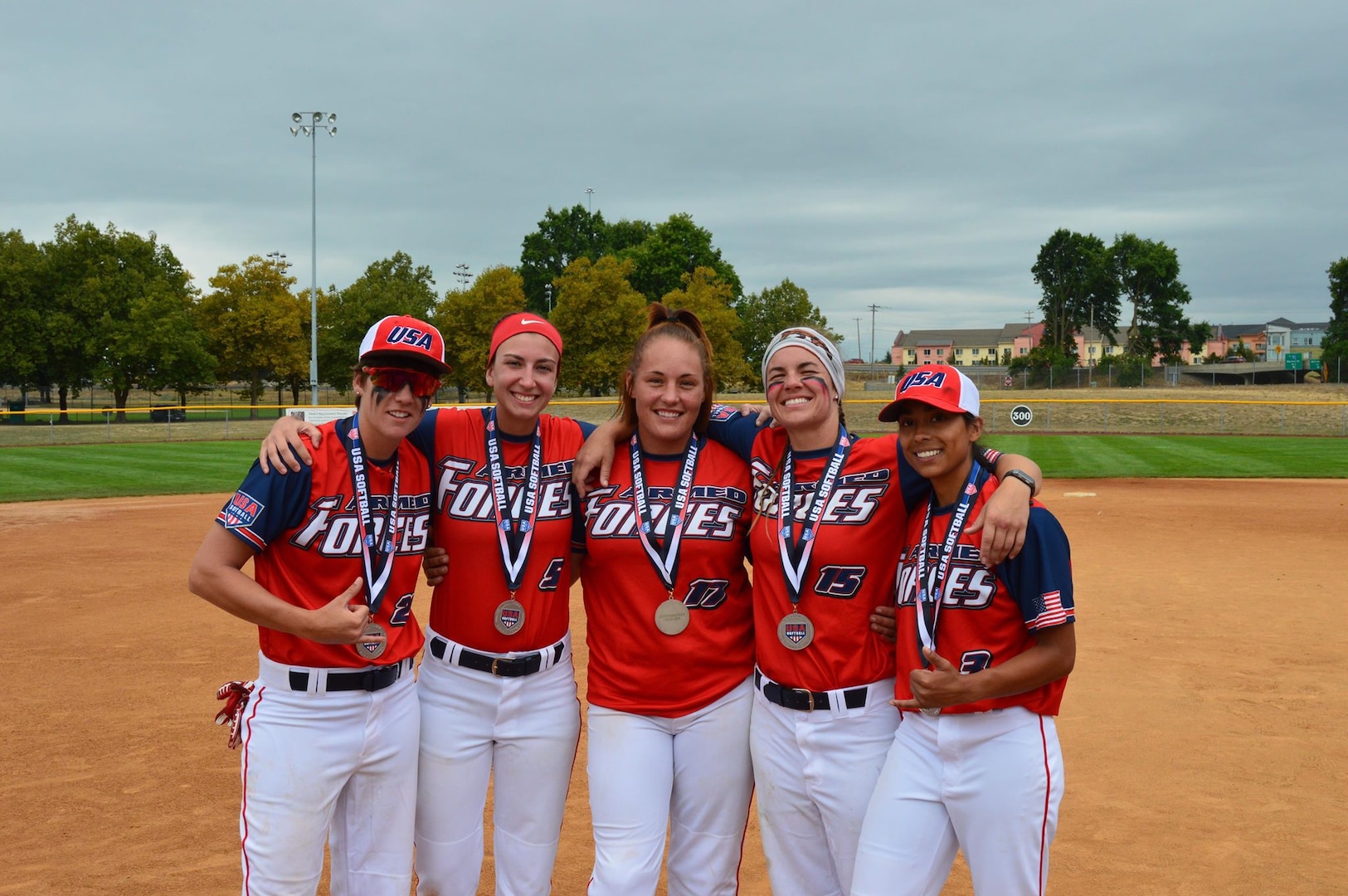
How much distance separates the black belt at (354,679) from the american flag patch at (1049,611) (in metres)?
2.25

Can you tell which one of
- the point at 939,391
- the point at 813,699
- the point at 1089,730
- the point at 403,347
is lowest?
the point at 1089,730

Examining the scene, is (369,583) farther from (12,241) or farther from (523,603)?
(12,241)

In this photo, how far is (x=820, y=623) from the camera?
11.3 feet

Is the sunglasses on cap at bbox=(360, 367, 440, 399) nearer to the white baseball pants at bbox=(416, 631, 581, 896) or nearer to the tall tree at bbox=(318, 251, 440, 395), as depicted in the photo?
the white baseball pants at bbox=(416, 631, 581, 896)

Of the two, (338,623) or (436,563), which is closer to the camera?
(338,623)

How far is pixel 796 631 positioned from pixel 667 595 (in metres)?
0.51

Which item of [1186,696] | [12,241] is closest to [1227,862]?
[1186,696]

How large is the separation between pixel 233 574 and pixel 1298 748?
645 centimetres

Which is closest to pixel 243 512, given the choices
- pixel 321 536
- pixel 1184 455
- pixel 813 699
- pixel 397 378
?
pixel 321 536

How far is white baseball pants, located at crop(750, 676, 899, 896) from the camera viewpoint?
3.32 meters

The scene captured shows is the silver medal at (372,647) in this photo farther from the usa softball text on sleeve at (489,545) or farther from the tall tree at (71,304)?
the tall tree at (71,304)

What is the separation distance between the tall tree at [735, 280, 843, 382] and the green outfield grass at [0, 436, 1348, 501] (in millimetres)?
23975

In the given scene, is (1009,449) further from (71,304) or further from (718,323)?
(71,304)

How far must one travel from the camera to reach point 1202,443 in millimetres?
30953
